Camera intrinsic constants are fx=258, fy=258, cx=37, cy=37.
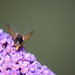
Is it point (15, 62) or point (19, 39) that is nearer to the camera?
point (15, 62)

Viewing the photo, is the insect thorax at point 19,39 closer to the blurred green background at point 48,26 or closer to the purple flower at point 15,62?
the purple flower at point 15,62

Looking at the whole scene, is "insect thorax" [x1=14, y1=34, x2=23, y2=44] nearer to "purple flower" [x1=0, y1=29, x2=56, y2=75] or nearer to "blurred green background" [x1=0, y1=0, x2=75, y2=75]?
"purple flower" [x1=0, y1=29, x2=56, y2=75]

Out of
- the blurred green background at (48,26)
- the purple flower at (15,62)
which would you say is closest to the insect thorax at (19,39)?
the purple flower at (15,62)

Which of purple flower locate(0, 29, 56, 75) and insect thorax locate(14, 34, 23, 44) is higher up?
insect thorax locate(14, 34, 23, 44)

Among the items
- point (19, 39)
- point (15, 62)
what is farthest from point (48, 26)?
point (15, 62)

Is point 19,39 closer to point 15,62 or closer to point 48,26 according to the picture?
point 15,62

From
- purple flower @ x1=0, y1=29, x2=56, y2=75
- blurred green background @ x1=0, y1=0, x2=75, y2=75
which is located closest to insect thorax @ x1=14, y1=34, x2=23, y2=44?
purple flower @ x1=0, y1=29, x2=56, y2=75
